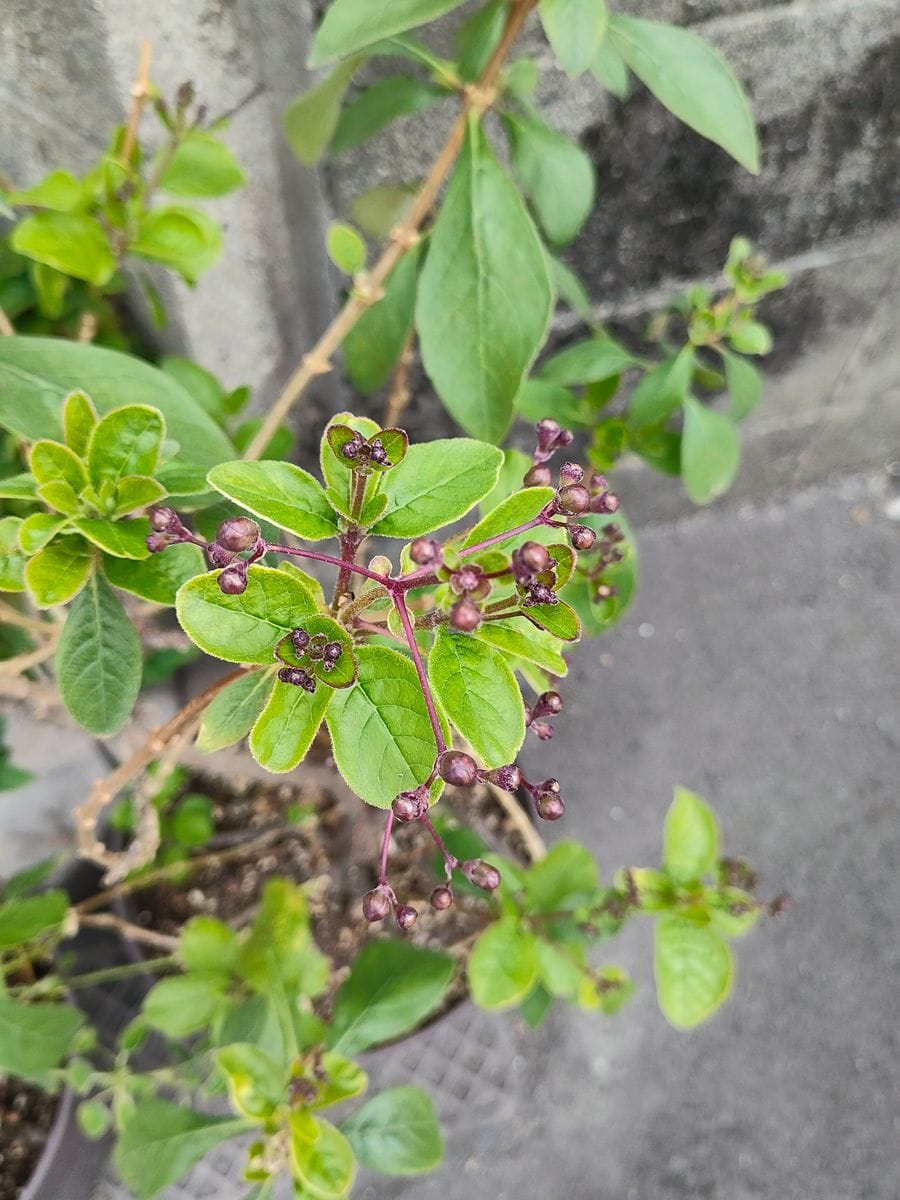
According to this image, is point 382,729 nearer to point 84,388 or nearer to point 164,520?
point 164,520

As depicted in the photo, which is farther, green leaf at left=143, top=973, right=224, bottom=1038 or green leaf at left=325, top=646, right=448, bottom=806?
green leaf at left=143, top=973, right=224, bottom=1038

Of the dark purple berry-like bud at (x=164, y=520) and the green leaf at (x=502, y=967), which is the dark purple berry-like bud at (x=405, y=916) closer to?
the dark purple berry-like bud at (x=164, y=520)

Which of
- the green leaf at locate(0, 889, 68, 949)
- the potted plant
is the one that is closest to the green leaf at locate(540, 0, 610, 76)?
the potted plant

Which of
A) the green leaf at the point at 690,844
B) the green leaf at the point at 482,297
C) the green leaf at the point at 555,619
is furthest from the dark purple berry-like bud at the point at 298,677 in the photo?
the green leaf at the point at 690,844

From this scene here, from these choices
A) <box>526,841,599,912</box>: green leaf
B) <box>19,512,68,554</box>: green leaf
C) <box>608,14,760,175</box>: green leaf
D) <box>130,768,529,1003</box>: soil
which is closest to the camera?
<box>19,512,68,554</box>: green leaf

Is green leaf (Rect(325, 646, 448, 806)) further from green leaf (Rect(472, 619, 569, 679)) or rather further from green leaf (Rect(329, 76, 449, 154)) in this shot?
green leaf (Rect(329, 76, 449, 154))

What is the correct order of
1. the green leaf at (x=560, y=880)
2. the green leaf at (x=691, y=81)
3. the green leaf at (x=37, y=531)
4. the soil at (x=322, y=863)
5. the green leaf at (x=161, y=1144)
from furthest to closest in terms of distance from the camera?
the soil at (x=322, y=863)
the green leaf at (x=560, y=880)
the green leaf at (x=161, y=1144)
the green leaf at (x=691, y=81)
the green leaf at (x=37, y=531)
